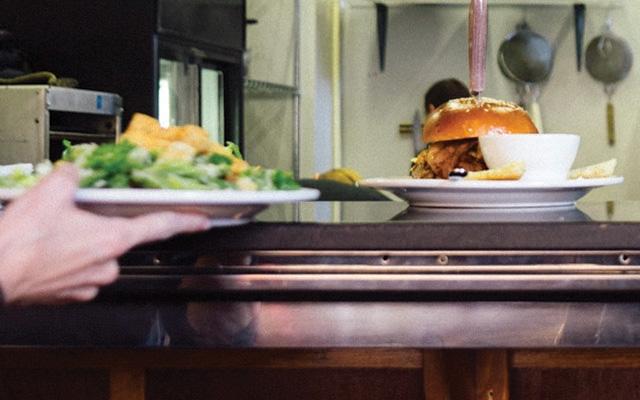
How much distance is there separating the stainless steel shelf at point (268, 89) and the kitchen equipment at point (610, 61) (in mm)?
1721

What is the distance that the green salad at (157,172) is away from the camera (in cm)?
114

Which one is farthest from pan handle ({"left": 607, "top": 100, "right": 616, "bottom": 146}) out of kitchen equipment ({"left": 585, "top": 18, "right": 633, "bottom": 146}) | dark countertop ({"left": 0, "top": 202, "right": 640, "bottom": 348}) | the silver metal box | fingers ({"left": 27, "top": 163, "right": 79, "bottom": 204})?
fingers ({"left": 27, "top": 163, "right": 79, "bottom": 204})

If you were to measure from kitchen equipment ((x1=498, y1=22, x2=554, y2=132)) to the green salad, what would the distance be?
188 inches

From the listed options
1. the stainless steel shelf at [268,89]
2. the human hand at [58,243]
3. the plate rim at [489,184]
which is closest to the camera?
the human hand at [58,243]

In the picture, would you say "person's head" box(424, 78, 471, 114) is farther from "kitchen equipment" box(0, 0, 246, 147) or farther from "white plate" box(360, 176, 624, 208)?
"white plate" box(360, 176, 624, 208)

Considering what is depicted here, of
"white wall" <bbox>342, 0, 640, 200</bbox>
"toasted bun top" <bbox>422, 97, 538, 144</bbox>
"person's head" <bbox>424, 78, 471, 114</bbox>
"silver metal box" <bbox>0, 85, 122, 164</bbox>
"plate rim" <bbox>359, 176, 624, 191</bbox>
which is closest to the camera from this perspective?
"plate rim" <bbox>359, 176, 624, 191</bbox>

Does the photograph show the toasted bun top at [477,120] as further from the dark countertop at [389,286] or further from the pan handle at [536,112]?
the pan handle at [536,112]

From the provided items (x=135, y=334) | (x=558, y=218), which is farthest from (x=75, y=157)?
(x=558, y=218)

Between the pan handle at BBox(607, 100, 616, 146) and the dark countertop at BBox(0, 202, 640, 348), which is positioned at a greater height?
the pan handle at BBox(607, 100, 616, 146)

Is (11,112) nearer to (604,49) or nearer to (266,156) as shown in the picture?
(266,156)

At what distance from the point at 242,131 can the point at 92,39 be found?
1086mm

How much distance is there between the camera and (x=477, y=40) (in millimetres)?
1781

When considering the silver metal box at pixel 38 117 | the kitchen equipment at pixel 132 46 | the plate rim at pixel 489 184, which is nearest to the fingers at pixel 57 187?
the plate rim at pixel 489 184

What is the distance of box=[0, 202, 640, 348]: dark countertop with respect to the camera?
130 centimetres
